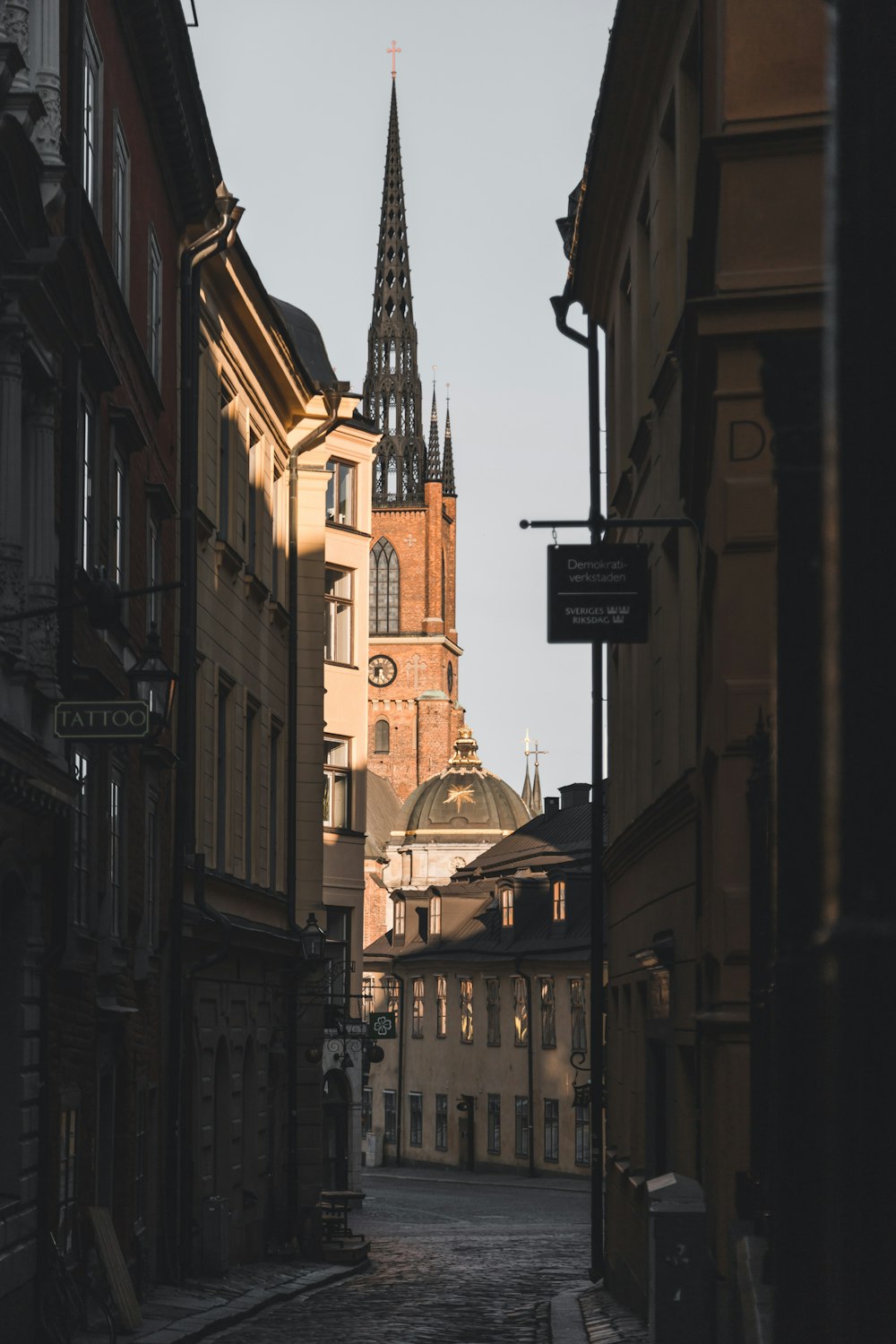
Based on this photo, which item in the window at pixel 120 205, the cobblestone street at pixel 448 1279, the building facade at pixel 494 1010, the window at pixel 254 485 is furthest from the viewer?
the building facade at pixel 494 1010

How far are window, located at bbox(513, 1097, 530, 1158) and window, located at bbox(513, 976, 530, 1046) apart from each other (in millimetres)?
1947

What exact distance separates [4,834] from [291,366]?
58.3 feet

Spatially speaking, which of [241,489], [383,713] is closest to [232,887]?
[241,489]

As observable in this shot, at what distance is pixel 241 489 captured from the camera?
1081 inches

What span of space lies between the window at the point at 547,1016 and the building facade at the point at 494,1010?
68 mm

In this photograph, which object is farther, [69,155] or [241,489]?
[241,489]

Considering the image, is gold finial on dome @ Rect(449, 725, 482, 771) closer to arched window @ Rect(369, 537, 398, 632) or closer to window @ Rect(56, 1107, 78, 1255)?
arched window @ Rect(369, 537, 398, 632)

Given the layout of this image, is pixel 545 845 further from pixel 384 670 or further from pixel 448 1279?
pixel 384 670

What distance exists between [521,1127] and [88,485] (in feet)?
174

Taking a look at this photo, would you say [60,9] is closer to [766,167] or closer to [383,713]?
[766,167]

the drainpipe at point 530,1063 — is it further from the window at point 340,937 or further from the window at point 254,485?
the window at point 254,485

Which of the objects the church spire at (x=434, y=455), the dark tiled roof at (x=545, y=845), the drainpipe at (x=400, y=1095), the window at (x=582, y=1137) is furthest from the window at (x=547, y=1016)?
the church spire at (x=434, y=455)

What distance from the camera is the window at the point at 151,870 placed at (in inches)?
786

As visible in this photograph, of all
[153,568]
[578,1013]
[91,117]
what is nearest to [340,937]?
[153,568]
